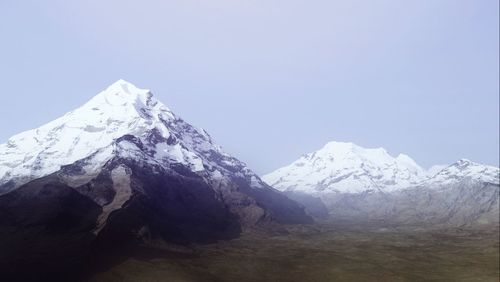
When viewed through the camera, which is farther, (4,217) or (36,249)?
(4,217)

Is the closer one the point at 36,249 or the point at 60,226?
the point at 36,249

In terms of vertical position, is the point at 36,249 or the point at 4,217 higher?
the point at 4,217

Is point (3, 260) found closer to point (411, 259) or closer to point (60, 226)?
point (60, 226)

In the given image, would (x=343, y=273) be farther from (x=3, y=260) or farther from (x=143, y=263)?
(x=3, y=260)

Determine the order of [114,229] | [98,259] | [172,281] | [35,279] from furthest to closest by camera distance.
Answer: [114,229] < [98,259] < [172,281] < [35,279]

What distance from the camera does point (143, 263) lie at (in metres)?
164

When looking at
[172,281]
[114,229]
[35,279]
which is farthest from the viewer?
[114,229]

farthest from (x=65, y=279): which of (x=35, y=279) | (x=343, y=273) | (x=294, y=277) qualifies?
(x=343, y=273)

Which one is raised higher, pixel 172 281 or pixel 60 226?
pixel 60 226

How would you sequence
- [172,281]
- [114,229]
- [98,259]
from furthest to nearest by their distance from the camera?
[114,229], [98,259], [172,281]

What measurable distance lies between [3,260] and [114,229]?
4714cm

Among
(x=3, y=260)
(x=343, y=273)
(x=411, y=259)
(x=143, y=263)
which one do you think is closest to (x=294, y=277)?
(x=343, y=273)

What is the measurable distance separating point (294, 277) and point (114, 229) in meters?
73.3

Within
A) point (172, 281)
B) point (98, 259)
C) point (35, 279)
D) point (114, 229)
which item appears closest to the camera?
point (35, 279)
